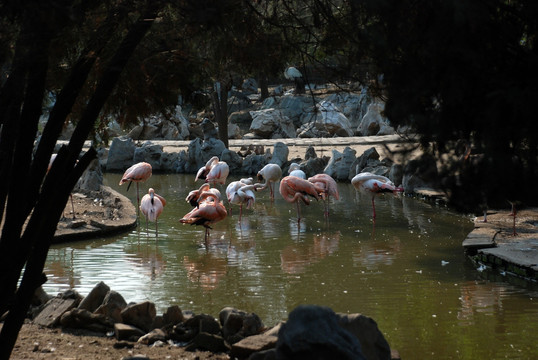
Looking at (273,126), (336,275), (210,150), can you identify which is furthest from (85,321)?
(273,126)

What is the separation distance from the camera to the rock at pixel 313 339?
12.5 ft

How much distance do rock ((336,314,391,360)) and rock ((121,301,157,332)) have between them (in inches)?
80.1

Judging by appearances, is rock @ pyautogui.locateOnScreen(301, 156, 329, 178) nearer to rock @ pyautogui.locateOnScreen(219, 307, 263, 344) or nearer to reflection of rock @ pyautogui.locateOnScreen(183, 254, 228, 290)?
reflection of rock @ pyautogui.locateOnScreen(183, 254, 228, 290)

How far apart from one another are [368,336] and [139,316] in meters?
2.26

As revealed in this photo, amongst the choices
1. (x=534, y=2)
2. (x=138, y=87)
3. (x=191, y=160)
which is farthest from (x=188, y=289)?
(x=191, y=160)

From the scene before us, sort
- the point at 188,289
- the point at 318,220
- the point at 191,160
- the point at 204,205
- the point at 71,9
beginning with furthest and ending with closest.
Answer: the point at 191,160, the point at 318,220, the point at 204,205, the point at 188,289, the point at 71,9

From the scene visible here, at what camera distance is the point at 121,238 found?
37.4 feet

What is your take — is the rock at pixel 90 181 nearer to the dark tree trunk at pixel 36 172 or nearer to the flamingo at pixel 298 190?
the flamingo at pixel 298 190

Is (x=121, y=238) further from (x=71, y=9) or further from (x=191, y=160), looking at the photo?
(x=191, y=160)

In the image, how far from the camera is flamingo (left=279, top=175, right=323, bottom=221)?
13031 mm

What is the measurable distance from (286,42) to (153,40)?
984mm

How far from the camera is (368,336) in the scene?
481cm

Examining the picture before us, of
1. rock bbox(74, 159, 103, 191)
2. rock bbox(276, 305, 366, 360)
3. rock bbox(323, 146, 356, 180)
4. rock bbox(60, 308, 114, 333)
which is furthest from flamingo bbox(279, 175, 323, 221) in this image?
rock bbox(276, 305, 366, 360)

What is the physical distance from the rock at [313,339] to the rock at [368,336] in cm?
83
